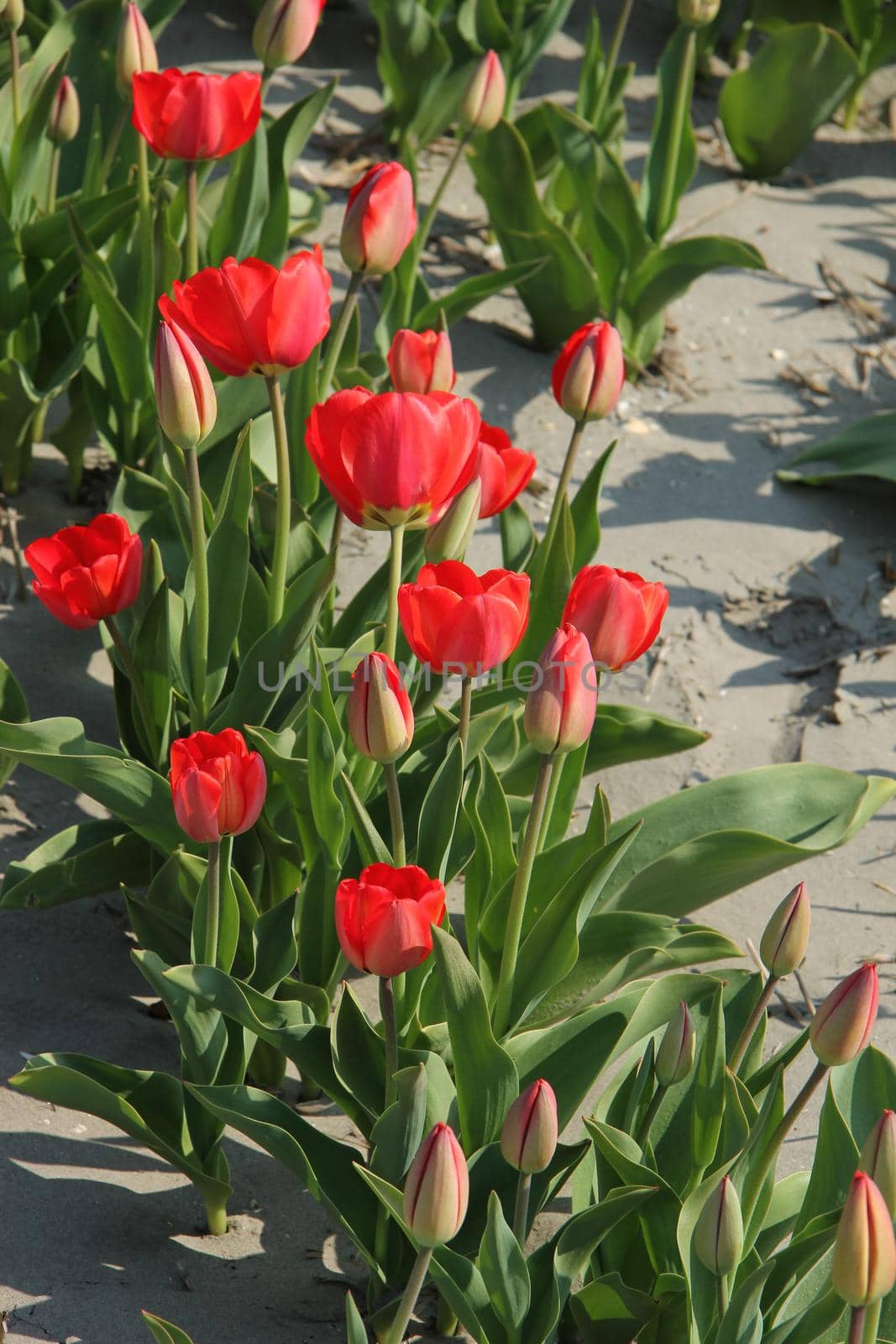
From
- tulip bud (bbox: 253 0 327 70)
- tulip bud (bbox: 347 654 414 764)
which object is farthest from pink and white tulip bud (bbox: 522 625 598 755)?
tulip bud (bbox: 253 0 327 70)

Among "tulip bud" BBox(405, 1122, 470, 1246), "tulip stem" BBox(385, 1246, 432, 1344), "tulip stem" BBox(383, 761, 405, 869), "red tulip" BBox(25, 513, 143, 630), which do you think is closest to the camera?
"tulip bud" BBox(405, 1122, 470, 1246)

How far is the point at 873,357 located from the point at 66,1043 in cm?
282

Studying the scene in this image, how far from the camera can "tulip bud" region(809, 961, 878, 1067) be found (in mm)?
1212

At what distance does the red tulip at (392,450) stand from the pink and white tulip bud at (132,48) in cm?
105

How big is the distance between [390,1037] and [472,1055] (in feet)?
0.28

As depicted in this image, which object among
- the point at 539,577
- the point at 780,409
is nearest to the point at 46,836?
the point at 539,577

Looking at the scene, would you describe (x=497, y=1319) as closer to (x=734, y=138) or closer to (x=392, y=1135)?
(x=392, y=1135)

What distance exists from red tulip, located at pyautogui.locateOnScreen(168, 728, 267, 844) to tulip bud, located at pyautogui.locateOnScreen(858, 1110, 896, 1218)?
659 millimetres

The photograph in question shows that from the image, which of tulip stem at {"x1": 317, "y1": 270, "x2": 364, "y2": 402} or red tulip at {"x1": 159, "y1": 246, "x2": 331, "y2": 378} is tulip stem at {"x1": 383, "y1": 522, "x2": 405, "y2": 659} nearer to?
red tulip at {"x1": 159, "y1": 246, "x2": 331, "y2": 378}

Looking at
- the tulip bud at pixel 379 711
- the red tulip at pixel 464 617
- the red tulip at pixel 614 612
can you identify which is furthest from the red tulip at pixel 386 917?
the red tulip at pixel 614 612

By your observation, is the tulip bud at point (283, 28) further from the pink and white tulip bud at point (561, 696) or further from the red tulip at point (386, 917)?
the red tulip at point (386, 917)

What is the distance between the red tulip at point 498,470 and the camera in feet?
5.64

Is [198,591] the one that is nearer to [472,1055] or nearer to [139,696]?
[139,696]

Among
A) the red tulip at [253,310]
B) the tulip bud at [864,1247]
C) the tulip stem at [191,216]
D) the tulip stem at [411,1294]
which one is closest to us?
the tulip bud at [864,1247]
